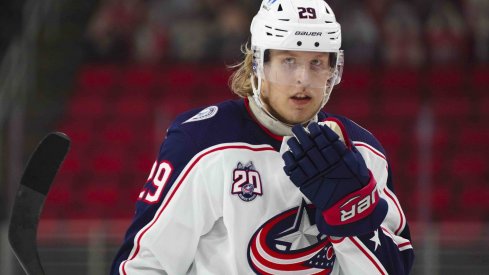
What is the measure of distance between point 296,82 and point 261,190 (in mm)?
226

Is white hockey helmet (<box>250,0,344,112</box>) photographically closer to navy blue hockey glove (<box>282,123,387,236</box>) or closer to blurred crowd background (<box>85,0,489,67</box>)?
navy blue hockey glove (<box>282,123,387,236</box>)

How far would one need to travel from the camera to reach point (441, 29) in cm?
793

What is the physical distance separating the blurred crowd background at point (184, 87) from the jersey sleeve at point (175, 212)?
346 cm

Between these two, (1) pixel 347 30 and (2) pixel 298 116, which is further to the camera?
(1) pixel 347 30

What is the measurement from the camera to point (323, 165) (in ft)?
7.03

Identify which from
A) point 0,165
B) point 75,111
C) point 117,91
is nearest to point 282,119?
point 0,165

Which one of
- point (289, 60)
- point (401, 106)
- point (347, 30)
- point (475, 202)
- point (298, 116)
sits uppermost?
point (289, 60)

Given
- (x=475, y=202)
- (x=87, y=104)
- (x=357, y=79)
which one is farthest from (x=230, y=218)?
(x=357, y=79)

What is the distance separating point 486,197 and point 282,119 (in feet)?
13.7

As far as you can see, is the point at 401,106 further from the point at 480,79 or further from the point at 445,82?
the point at 480,79

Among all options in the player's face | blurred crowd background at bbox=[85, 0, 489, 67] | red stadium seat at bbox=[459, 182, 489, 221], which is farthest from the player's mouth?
blurred crowd background at bbox=[85, 0, 489, 67]

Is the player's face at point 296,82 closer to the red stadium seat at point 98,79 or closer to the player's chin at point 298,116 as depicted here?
the player's chin at point 298,116

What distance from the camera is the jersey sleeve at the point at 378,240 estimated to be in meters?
2.29

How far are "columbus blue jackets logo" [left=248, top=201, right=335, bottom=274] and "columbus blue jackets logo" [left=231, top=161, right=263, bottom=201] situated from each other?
0.07 m
